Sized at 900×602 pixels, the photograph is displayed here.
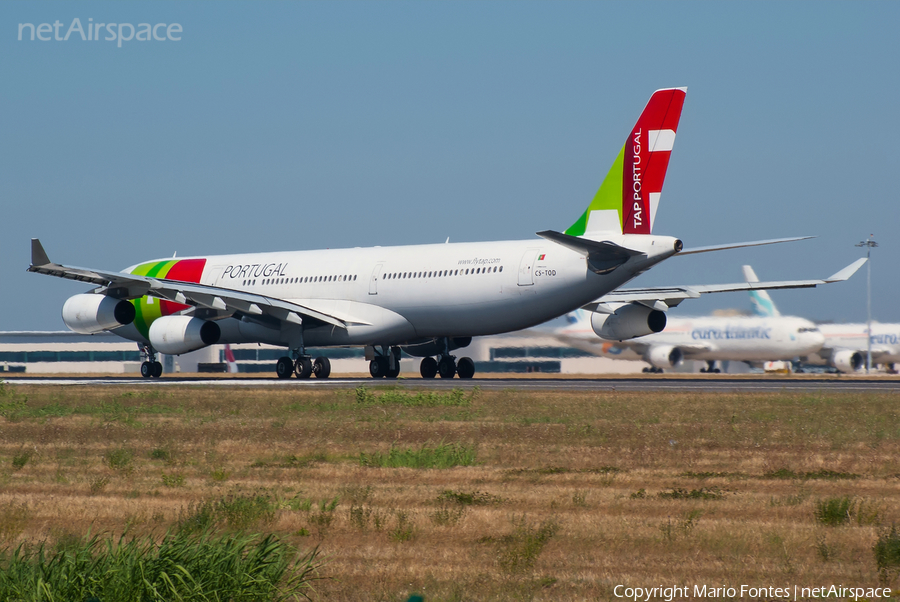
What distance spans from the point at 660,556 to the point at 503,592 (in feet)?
5.71

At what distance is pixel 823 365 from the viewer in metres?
72.6

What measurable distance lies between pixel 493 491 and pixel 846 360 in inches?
2517

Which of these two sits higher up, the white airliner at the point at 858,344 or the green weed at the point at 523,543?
the white airliner at the point at 858,344

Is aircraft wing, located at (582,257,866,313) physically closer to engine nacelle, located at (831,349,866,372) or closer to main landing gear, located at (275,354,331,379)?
main landing gear, located at (275,354,331,379)

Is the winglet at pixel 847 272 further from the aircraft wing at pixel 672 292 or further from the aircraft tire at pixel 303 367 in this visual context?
the aircraft tire at pixel 303 367

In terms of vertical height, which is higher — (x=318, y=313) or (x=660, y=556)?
(x=318, y=313)

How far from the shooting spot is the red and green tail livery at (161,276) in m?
40.1

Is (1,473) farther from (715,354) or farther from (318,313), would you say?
(715,354)

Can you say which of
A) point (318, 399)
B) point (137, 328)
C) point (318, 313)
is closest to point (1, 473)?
point (318, 399)

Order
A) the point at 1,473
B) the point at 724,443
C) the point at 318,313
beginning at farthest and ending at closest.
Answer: the point at 318,313 → the point at 724,443 → the point at 1,473

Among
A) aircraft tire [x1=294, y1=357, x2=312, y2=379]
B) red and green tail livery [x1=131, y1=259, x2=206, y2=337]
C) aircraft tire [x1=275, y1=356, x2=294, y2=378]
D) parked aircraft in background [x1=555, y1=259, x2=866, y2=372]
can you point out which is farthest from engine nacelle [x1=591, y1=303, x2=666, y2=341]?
parked aircraft in background [x1=555, y1=259, x2=866, y2=372]

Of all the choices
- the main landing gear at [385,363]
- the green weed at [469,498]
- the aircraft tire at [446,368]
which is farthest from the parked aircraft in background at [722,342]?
the green weed at [469,498]

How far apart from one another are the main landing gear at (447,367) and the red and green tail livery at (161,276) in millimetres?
9008

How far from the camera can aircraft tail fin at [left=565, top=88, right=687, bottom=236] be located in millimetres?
31250
